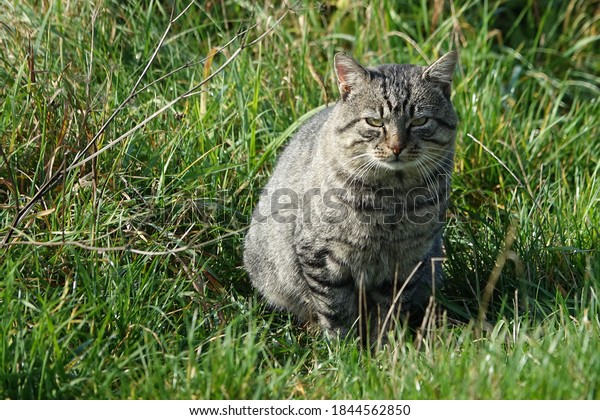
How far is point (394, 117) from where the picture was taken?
3.36m

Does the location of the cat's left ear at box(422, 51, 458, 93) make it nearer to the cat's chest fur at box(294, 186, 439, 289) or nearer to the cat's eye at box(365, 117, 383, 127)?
the cat's eye at box(365, 117, 383, 127)

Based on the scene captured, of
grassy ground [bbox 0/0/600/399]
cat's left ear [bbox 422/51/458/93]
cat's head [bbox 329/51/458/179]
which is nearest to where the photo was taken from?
grassy ground [bbox 0/0/600/399]

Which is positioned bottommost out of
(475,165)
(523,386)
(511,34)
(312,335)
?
(312,335)

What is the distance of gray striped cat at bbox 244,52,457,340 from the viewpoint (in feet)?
11.1

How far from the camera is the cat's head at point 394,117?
335 cm

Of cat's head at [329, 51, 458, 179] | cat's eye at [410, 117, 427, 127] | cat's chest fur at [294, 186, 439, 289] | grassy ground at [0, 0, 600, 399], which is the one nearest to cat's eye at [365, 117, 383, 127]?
cat's head at [329, 51, 458, 179]

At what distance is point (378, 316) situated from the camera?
11.7 ft

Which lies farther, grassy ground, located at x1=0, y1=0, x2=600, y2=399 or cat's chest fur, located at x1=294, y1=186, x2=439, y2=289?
cat's chest fur, located at x1=294, y1=186, x2=439, y2=289

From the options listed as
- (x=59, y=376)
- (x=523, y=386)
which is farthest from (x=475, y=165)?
(x=59, y=376)

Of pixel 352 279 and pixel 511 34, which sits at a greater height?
pixel 511 34

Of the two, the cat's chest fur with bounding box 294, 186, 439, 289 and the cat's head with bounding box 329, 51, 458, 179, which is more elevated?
the cat's head with bounding box 329, 51, 458, 179

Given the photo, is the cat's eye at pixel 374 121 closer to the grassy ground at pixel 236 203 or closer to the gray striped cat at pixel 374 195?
the gray striped cat at pixel 374 195
